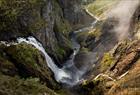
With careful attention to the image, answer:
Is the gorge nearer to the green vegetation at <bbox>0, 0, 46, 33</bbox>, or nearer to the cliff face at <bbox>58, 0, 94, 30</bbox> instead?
the green vegetation at <bbox>0, 0, 46, 33</bbox>

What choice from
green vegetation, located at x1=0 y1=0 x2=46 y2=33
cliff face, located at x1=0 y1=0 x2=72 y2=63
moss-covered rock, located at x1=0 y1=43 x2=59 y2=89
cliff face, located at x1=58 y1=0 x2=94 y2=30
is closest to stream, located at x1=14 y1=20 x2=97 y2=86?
cliff face, located at x1=0 y1=0 x2=72 y2=63

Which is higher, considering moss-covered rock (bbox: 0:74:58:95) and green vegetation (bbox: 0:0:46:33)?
green vegetation (bbox: 0:0:46:33)

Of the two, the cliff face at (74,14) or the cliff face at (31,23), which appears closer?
the cliff face at (31,23)

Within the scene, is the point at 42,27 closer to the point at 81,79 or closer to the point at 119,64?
the point at 81,79

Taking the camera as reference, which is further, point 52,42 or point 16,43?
point 52,42

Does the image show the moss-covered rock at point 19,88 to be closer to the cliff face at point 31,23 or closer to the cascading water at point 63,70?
the cascading water at point 63,70

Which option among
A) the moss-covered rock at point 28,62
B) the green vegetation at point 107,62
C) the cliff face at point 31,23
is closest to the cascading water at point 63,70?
the cliff face at point 31,23

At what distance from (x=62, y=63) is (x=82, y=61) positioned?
396 cm

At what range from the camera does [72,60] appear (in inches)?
2517

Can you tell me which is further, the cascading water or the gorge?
the cascading water

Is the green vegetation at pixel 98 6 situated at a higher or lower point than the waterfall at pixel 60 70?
higher

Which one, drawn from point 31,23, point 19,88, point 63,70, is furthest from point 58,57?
point 19,88

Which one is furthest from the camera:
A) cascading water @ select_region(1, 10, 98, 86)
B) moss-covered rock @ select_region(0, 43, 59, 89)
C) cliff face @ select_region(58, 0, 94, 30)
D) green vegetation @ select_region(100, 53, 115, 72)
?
cliff face @ select_region(58, 0, 94, 30)

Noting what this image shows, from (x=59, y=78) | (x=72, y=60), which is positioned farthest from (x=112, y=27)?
(x=59, y=78)
